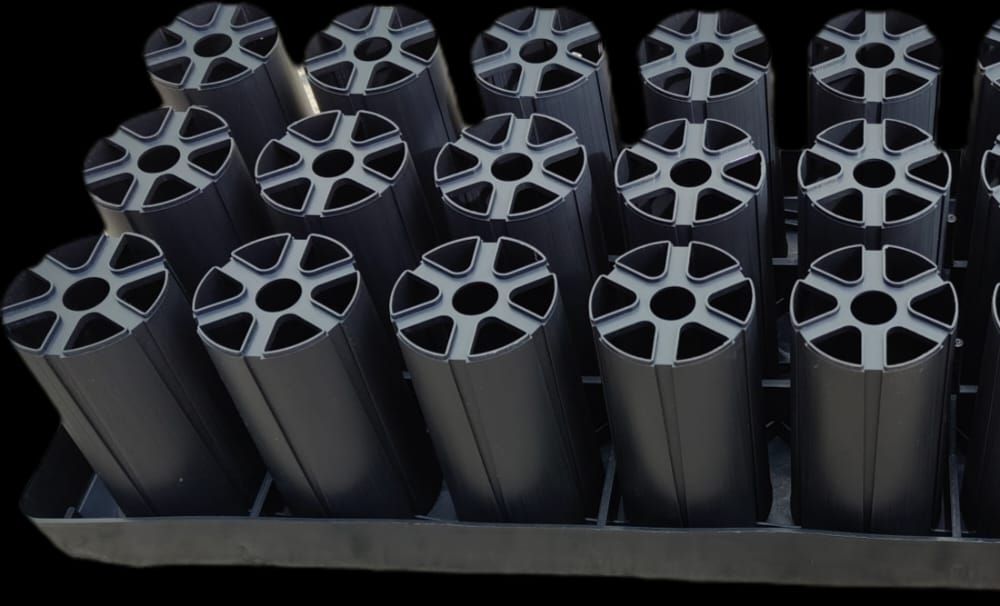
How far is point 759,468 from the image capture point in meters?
4.40

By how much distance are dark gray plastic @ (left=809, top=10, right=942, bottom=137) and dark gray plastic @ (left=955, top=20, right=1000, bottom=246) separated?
0.48 ft

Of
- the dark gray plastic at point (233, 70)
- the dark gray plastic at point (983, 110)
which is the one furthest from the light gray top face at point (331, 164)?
the dark gray plastic at point (983, 110)

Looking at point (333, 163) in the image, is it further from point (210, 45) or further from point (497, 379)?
point (497, 379)

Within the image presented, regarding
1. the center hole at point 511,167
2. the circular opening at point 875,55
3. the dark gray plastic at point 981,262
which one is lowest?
the dark gray plastic at point 981,262

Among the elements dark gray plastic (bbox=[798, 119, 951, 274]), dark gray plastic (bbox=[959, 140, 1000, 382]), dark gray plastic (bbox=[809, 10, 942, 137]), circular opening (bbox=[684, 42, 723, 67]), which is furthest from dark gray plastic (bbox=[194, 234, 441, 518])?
dark gray plastic (bbox=[959, 140, 1000, 382])

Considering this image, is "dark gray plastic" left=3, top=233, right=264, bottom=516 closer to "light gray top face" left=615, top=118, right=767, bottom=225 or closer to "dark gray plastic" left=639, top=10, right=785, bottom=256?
"light gray top face" left=615, top=118, right=767, bottom=225

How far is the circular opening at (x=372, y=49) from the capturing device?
16.8 feet

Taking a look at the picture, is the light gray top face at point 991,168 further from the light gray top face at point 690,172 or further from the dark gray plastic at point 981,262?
the light gray top face at point 690,172

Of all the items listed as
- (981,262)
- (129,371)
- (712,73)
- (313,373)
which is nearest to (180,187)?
(129,371)

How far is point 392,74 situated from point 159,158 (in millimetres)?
874

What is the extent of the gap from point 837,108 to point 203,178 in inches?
83.3

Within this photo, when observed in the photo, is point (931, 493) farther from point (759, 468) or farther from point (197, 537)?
point (197, 537)

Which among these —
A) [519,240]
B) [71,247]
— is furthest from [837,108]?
[71,247]

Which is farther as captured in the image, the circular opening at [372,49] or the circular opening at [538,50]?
the circular opening at [372,49]
